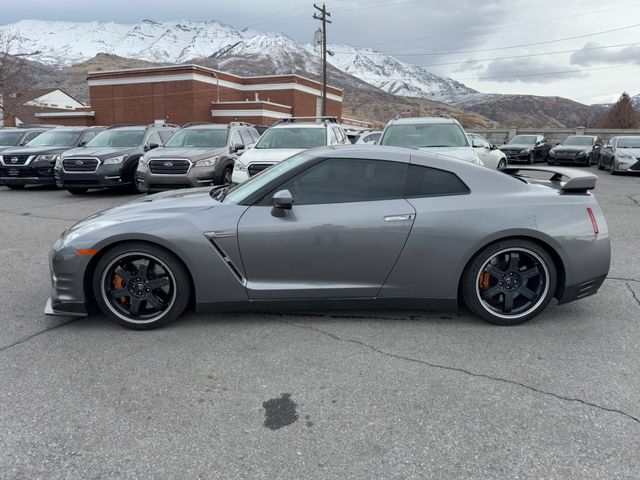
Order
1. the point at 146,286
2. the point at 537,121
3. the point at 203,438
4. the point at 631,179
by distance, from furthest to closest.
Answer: the point at 537,121 → the point at 631,179 → the point at 146,286 → the point at 203,438

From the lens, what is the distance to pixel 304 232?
148 inches

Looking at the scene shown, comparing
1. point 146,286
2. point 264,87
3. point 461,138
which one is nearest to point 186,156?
point 461,138

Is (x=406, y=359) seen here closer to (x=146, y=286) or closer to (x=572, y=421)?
(x=572, y=421)

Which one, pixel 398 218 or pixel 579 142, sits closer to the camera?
pixel 398 218

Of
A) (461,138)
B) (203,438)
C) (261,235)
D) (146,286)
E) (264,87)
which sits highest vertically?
(264,87)

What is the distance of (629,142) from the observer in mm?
18109

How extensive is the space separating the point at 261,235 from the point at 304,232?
0.34 meters

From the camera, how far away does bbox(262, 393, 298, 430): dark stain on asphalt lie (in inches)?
106

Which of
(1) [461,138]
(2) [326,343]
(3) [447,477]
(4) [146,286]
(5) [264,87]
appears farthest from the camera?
(5) [264,87]

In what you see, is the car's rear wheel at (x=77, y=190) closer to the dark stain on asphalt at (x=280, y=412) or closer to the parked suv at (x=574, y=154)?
the dark stain on asphalt at (x=280, y=412)

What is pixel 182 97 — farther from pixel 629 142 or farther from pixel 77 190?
pixel 629 142

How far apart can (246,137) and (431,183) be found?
9476 millimetres

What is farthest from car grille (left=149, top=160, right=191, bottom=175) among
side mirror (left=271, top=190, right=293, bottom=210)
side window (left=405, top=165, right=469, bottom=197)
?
side window (left=405, top=165, right=469, bottom=197)

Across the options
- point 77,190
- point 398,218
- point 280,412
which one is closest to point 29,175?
point 77,190
